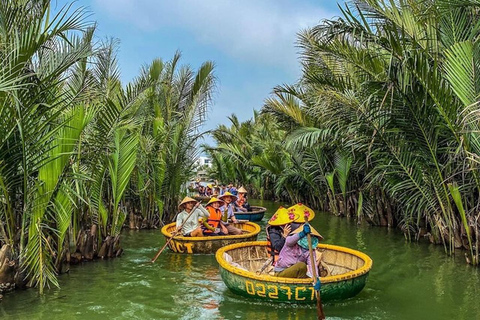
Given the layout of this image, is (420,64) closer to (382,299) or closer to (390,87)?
(390,87)

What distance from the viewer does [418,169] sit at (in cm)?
962

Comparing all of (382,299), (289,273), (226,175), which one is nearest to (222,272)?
(289,273)

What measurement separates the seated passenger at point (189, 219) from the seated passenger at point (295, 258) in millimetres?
3989

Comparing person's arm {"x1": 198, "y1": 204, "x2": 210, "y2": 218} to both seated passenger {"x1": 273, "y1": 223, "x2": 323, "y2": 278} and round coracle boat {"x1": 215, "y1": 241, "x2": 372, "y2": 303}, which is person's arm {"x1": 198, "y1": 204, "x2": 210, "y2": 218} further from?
seated passenger {"x1": 273, "y1": 223, "x2": 323, "y2": 278}

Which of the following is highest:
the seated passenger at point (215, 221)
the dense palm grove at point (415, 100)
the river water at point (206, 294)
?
the dense palm grove at point (415, 100)

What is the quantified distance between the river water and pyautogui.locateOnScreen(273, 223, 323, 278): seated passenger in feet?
1.58

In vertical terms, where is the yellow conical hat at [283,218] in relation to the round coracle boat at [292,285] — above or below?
above

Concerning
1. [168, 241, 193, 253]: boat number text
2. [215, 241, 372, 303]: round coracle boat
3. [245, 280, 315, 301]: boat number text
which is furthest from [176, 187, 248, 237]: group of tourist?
[245, 280, 315, 301]: boat number text

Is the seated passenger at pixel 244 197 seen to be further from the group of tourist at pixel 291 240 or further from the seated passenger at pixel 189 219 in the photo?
the group of tourist at pixel 291 240

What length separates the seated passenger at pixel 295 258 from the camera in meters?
6.72

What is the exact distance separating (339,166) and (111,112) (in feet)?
31.1

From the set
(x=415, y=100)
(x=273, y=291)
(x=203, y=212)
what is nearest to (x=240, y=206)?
(x=203, y=212)

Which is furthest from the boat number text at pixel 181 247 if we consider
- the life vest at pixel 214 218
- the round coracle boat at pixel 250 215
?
the round coracle boat at pixel 250 215

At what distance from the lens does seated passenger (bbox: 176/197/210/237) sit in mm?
10633
